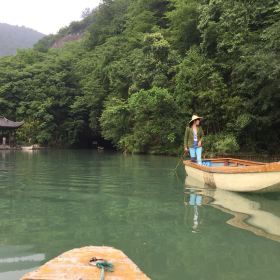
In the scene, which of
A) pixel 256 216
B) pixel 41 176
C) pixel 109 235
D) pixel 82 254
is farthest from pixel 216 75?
pixel 82 254

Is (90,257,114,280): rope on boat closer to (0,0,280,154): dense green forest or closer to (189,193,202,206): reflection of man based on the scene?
(189,193,202,206): reflection of man

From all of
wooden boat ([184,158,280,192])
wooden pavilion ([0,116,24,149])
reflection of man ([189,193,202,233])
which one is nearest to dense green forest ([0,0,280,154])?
wooden pavilion ([0,116,24,149])

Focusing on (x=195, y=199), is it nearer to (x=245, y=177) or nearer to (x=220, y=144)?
(x=245, y=177)

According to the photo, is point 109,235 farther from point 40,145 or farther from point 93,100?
point 40,145

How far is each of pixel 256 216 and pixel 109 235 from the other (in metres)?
2.54

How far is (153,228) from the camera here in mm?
5500

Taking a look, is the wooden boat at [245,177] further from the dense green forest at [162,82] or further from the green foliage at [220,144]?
the green foliage at [220,144]

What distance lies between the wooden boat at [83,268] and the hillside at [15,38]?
88.6 metres

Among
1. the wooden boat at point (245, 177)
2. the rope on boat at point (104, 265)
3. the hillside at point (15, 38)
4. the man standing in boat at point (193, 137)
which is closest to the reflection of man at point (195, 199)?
the wooden boat at point (245, 177)

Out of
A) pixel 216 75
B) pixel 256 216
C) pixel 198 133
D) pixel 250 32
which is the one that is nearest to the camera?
pixel 256 216

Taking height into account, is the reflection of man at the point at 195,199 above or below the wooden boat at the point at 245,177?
below

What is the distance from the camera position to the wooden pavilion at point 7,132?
34.5m

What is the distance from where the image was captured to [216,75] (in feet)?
66.9

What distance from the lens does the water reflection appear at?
5.52m
